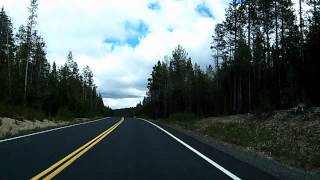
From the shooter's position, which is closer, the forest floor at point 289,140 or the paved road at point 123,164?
the paved road at point 123,164

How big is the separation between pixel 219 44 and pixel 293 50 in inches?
892

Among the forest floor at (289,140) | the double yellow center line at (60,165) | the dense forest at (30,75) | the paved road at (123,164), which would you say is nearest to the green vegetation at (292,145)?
the forest floor at (289,140)

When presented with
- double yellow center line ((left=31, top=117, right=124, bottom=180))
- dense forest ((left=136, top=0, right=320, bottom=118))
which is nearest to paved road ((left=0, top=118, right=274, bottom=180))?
double yellow center line ((left=31, top=117, right=124, bottom=180))

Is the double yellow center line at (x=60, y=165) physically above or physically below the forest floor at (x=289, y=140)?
below

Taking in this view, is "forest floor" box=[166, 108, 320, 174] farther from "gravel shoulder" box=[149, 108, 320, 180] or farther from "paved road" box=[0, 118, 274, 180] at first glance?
"paved road" box=[0, 118, 274, 180]

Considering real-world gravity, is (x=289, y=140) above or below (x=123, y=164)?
above

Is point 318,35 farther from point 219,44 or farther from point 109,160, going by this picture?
point 219,44

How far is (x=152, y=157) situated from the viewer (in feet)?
45.6

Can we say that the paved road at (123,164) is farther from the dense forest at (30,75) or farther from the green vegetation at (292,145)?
the dense forest at (30,75)

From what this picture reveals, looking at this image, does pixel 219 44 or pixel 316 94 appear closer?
pixel 316 94

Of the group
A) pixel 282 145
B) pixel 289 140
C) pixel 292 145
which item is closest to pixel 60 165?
pixel 282 145

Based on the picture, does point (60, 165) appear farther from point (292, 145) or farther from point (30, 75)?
point (30, 75)

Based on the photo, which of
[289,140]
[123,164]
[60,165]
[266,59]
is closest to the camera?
[60,165]

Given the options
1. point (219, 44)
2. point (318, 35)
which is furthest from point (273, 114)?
point (219, 44)
